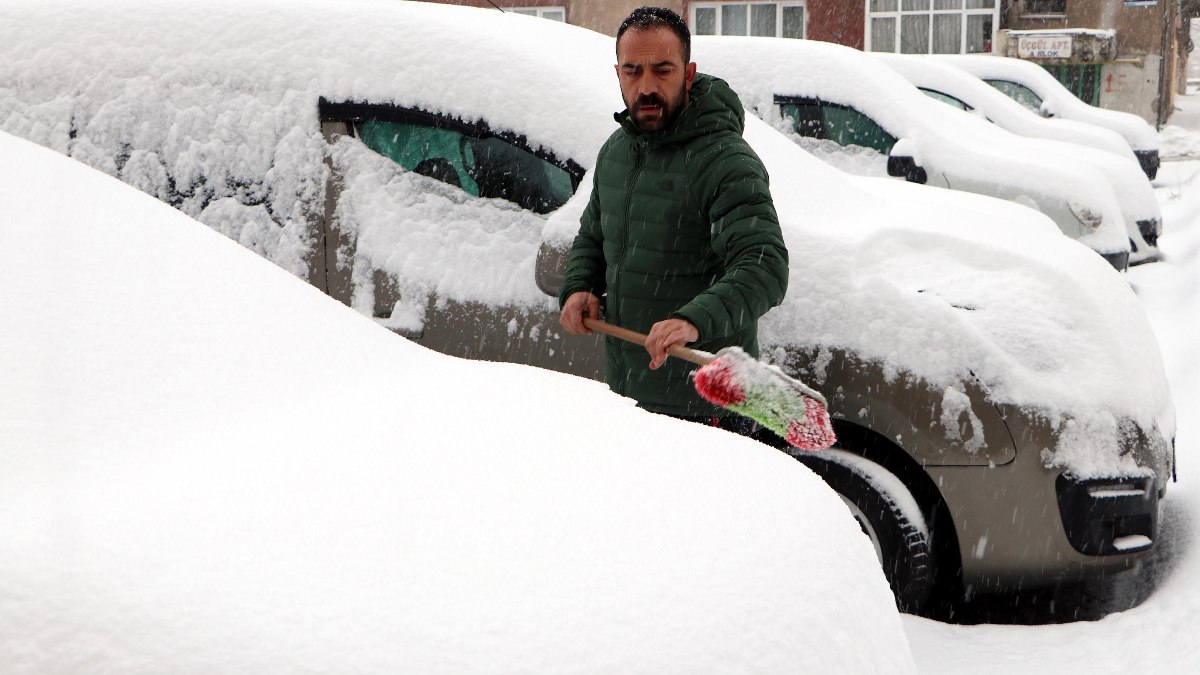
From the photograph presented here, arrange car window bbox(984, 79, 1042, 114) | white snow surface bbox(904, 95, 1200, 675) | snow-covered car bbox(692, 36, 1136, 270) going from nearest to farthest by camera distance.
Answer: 1. white snow surface bbox(904, 95, 1200, 675)
2. snow-covered car bbox(692, 36, 1136, 270)
3. car window bbox(984, 79, 1042, 114)

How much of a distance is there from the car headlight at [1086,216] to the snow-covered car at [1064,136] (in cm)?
94

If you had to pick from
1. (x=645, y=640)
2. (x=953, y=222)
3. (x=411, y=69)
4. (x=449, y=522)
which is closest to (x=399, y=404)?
(x=449, y=522)

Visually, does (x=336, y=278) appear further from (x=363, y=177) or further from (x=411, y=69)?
(x=411, y=69)

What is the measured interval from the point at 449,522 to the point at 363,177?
2079 millimetres

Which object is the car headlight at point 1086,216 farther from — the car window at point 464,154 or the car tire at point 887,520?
the car window at point 464,154

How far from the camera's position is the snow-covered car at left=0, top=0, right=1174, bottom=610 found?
3045 millimetres

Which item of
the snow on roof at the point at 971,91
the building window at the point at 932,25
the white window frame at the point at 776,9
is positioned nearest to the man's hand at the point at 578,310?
the snow on roof at the point at 971,91

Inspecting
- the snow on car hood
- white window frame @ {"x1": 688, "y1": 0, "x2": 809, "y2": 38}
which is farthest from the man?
white window frame @ {"x1": 688, "y1": 0, "x2": 809, "y2": 38}

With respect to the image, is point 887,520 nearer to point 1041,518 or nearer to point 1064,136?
point 1041,518

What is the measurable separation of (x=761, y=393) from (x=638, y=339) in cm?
31

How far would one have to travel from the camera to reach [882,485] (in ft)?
10.1

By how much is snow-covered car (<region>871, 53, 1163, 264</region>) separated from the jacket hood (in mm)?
5572

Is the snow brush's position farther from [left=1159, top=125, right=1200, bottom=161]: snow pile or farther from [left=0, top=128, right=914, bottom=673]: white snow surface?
[left=1159, top=125, right=1200, bottom=161]: snow pile

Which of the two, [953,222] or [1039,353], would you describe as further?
[953,222]
